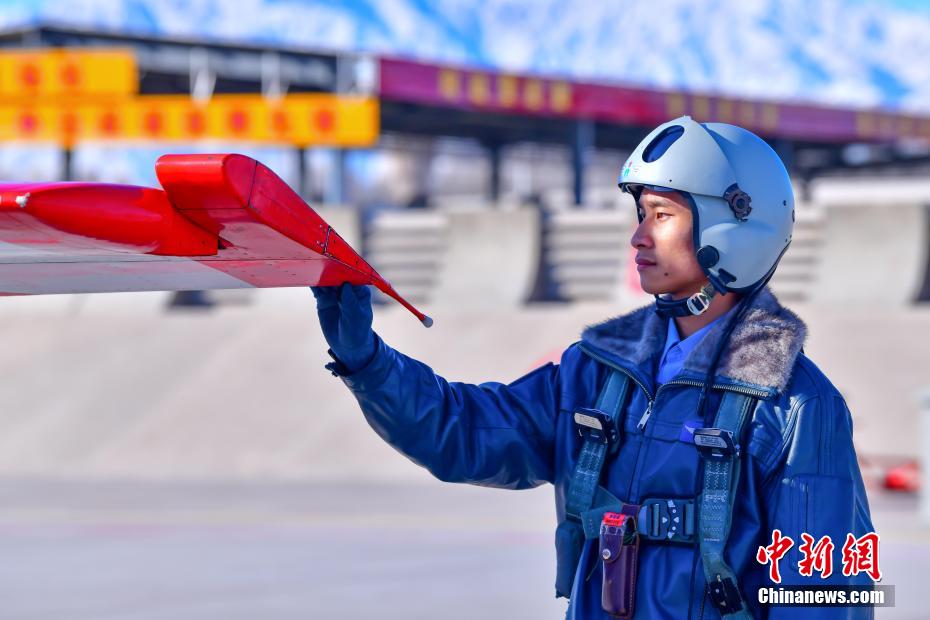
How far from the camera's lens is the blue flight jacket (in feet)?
10.2

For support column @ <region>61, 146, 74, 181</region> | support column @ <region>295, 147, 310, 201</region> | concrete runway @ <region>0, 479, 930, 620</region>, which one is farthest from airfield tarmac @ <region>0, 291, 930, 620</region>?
support column @ <region>295, 147, 310, 201</region>

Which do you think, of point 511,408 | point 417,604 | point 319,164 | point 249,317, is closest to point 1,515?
point 417,604

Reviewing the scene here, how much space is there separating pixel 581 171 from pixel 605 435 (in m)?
29.6

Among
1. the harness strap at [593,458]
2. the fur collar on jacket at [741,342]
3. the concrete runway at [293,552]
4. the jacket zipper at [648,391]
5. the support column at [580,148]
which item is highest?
the support column at [580,148]

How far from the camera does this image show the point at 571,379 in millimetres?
3555

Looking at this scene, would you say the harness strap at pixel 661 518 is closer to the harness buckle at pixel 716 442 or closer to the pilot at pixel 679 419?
the pilot at pixel 679 419

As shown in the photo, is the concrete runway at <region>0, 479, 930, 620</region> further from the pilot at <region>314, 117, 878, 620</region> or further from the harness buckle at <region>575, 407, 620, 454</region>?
the harness buckle at <region>575, 407, 620, 454</region>

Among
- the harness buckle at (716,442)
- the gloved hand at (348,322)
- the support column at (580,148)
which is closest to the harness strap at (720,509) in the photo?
the harness buckle at (716,442)

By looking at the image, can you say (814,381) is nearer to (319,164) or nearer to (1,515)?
(1,515)

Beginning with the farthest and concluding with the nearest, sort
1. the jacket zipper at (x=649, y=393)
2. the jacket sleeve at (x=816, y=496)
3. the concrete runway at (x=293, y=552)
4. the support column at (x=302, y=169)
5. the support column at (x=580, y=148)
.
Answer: the support column at (x=580, y=148) → the support column at (x=302, y=169) → the concrete runway at (x=293, y=552) → the jacket zipper at (x=649, y=393) → the jacket sleeve at (x=816, y=496)

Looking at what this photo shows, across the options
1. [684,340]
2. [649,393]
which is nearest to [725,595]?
[649,393]

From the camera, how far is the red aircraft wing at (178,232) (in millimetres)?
2723

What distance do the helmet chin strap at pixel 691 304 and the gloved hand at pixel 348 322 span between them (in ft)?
2.30

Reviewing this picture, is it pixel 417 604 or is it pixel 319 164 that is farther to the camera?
pixel 319 164
